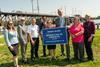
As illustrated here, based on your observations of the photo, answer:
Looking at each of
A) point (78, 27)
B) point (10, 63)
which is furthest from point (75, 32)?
point (10, 63)

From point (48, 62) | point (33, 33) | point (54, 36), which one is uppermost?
point (33, 33)

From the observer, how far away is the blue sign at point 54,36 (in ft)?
36.6

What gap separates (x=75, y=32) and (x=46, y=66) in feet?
5.77

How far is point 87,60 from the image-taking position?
1112 cm

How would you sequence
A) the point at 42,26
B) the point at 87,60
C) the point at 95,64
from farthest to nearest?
the point at 42,26 → the point at 87,60 → the point at 95,64

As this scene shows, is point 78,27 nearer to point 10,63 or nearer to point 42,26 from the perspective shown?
point 42,26

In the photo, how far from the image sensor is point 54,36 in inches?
447

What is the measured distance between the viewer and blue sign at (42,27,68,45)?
440 inches

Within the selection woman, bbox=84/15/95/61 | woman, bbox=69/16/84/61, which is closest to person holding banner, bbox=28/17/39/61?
woman, bbox=69/16/84/61

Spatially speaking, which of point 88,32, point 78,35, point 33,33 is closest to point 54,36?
point 33,33

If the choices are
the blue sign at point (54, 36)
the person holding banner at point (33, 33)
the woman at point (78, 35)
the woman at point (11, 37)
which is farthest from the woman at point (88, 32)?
the woman at point (11, 37)

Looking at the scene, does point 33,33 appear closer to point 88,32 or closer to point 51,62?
point 51,62

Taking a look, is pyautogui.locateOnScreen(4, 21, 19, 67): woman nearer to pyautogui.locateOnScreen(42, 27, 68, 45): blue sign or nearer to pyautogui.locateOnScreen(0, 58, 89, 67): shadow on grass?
pyautogui.locateOnScreen(0, 58, 89, 67): shadow on grass

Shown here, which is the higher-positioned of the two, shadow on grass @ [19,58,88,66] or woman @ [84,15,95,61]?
A: woman @ [84,15,95,61]
